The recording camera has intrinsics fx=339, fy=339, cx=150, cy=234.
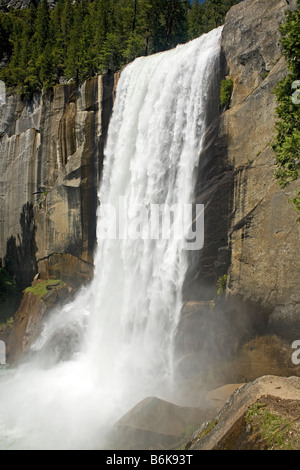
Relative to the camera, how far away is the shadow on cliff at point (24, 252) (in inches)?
1183

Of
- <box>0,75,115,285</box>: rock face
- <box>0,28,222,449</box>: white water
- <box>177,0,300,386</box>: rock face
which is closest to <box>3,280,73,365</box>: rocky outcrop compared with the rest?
<box>0,28,222,449</box>: white water

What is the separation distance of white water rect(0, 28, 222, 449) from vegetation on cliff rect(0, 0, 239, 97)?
8.63 meters

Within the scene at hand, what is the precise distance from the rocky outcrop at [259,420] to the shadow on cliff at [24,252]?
76.4ft

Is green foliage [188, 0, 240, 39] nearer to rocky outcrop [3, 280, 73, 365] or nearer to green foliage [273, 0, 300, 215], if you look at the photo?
green foliage [273, 0, 300, 215]

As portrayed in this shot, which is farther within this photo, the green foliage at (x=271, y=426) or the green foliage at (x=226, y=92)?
the green foliage at (x=226, y=92)

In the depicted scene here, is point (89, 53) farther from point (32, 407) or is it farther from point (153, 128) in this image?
point (32, 407)

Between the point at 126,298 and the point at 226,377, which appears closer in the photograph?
the point at 226,377

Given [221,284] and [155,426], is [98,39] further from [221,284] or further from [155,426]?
[155,426]

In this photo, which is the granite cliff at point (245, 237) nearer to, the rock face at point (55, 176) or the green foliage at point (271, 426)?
the green foliage at point (271, 426)

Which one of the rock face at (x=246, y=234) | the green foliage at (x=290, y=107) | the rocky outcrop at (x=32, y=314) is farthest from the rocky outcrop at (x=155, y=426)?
the rocky outcrop at (x=32, y=314)
